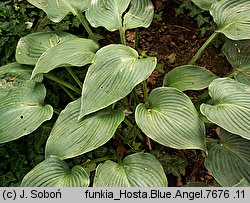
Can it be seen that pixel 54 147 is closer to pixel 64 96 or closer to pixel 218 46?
pixel 64 96

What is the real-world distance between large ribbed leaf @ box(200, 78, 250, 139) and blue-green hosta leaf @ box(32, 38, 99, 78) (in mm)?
615

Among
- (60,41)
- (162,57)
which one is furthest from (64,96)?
(162,57)

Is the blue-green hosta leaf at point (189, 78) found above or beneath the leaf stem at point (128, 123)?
above

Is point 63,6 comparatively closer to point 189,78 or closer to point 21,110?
point 21,110

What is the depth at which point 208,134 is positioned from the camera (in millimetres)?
2510

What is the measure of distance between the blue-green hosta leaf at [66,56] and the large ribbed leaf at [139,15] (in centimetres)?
24

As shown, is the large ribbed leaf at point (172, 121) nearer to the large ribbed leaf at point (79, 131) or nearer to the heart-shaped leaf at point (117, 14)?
the large ribbed leaf at point (79, 131)

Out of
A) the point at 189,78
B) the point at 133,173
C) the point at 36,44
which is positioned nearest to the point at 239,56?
the point at 189,78

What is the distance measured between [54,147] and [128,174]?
35 cm

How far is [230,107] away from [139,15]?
2.46ft

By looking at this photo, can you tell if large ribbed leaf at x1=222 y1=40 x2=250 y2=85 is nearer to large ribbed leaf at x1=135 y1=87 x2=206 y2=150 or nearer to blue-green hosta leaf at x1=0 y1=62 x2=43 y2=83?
large ribbed leaf at x1=135 y1=87 x2=206 y2=150

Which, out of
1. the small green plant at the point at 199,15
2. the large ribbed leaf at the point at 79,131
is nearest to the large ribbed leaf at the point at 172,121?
the large ribbed leaf at the point at 79,131

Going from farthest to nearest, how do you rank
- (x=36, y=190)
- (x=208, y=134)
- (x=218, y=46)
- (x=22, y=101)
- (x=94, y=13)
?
1. (x=218, y=46)
2. (x=208, y=134)
3. (x=94, y=13)
4. (x=22, y=101)
5. (x=36, y=190)

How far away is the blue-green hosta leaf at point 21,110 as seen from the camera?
2.00m
